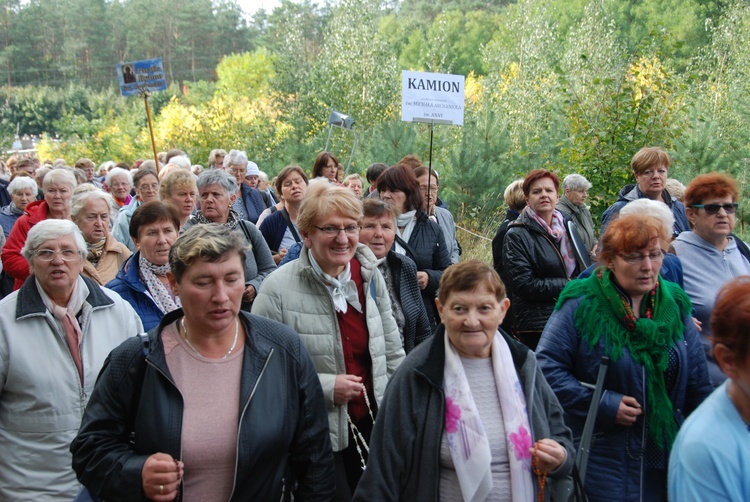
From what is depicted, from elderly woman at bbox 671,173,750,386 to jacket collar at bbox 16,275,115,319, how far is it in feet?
10.7

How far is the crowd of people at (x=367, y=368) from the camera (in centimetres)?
261

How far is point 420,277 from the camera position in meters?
5.02

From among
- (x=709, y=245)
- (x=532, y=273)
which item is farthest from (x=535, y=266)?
(x=709, y=245)

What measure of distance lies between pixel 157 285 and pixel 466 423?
2271mm

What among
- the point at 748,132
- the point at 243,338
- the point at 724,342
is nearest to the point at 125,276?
the point at 243,338

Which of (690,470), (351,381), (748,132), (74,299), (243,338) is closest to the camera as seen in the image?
(690,470)

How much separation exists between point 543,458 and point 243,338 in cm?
120

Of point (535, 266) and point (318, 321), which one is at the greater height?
point (318, 321)

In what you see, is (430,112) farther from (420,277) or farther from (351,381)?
(351,381)

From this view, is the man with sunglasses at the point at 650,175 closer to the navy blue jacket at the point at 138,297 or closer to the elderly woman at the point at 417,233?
the elderly woman at the point at 417,233

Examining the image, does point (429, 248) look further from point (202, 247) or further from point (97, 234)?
point (202, 247)

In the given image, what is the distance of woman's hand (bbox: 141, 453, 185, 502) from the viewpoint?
2482mm

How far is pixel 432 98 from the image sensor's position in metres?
9.15

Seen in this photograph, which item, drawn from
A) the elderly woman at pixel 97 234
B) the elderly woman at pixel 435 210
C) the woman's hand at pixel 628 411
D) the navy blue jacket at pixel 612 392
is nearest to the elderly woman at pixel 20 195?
the elderly woman at pixel 97 234
